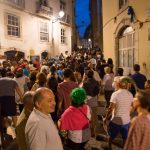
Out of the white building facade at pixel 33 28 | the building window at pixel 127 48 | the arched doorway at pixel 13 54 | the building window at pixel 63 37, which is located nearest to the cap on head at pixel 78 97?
the building window at pixel 127 48

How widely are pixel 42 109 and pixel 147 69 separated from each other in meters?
9.98

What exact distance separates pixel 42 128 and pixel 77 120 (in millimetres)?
1736

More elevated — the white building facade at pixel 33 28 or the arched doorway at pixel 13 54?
the white building facade at pixel 33 28

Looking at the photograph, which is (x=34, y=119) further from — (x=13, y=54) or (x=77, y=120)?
(x=13, y=54)

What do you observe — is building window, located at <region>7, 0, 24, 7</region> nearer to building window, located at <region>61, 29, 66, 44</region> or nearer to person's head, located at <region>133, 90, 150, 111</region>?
building window, located at <region>61, 29, 66, 44</region>

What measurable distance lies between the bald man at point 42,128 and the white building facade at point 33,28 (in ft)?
53.4

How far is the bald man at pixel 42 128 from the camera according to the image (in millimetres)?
3393

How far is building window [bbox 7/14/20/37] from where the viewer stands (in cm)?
2050

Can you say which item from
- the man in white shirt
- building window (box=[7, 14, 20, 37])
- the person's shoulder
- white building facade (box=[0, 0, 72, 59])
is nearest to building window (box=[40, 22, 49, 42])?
white building facade (box=[0, 0, 72, 59])

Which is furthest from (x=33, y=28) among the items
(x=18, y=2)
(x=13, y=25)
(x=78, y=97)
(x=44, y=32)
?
(x=78, y=97)

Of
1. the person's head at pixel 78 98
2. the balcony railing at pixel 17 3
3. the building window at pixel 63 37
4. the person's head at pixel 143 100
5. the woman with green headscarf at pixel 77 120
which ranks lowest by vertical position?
the woman with green headscarf at pixel 77 120

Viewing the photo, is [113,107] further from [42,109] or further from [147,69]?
[147,69]

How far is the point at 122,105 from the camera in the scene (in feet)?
19.3

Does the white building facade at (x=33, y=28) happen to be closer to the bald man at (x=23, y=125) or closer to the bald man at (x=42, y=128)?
the bald man at (x=23, y=125)
